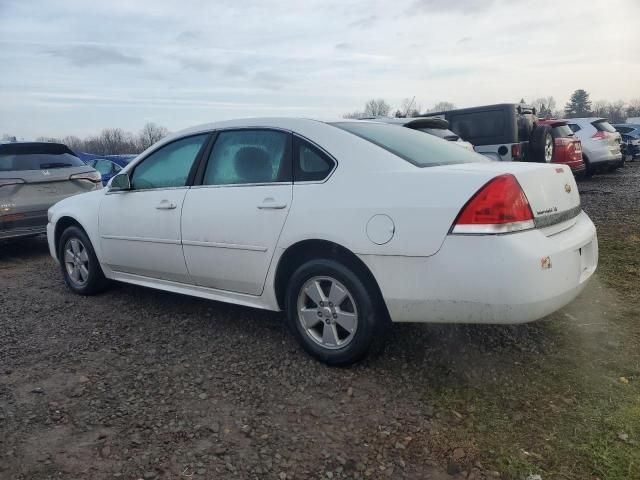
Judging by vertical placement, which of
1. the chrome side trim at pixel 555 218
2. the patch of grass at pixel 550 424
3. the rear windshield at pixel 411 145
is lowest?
the patch of grass at pixel 550 424

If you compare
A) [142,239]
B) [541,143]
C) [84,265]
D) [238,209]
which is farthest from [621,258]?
[541,143]

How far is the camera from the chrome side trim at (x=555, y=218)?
2775 millimetres

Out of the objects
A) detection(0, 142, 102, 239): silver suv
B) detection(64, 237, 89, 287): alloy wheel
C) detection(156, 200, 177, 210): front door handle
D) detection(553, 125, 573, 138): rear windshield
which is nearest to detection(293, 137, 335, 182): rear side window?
detection(156, 200, 177, 210): front door handle

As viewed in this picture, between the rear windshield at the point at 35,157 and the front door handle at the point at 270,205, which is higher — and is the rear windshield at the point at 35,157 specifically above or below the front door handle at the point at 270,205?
above

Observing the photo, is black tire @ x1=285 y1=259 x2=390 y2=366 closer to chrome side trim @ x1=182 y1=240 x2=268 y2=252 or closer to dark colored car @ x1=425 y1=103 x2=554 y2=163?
chrome side trim @ x1=182 y1=240 x2=268 y2=252

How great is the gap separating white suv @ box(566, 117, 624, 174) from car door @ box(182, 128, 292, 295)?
1154 cm

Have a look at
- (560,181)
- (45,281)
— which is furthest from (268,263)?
(45,281)

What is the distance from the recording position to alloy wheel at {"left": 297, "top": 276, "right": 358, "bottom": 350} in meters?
3.14

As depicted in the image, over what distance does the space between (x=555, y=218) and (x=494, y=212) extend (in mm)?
526

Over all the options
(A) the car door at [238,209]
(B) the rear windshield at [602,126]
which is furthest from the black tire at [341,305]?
(B) the rear windshield at [602,126]

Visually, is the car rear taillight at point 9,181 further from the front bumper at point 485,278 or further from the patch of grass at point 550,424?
the patch of grass at point 550,424

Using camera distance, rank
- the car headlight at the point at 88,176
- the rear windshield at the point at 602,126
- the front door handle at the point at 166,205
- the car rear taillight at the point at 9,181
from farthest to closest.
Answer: the rear windshield at the point at 602,126 → the car headlight at the point at 88,176 → the car rear taillight at the point at 9,181 → the front door handle at the point at 166,205

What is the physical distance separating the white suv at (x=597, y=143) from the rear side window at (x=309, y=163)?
11573 mm

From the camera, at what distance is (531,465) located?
2262 mm
